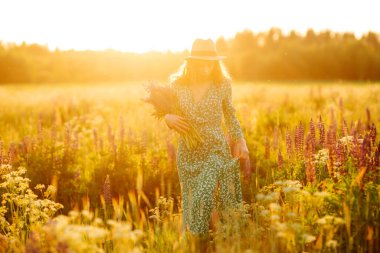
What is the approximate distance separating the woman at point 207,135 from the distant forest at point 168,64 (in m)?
42.8

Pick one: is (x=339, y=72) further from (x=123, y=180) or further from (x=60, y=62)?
(x=123, y=180)

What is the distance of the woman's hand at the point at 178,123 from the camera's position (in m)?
5.07

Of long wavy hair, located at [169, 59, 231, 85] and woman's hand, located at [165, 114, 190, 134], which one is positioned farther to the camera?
long wavy hair, located at [169, 59, 231, 85]

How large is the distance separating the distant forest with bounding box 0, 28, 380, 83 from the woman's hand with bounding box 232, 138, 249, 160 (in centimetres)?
4291

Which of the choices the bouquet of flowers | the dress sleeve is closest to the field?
the dress sleeve

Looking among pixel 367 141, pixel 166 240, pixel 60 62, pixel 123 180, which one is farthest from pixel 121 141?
pixel 60 62

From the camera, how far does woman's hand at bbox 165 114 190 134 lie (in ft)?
16.6

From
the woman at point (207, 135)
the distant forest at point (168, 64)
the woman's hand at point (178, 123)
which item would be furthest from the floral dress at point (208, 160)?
the distant forest at point (168, 64)

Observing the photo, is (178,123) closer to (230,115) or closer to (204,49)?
(230,115)

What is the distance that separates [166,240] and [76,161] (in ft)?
11.7

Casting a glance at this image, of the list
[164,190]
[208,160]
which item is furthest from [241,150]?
[164,190]

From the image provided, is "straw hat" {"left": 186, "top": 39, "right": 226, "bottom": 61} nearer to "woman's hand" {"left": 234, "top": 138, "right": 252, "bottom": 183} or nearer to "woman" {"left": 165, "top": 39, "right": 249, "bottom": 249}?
"woman" {"left": 165, "top": 39, "right": 249, "bottom": 249}

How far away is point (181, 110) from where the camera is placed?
5.29m

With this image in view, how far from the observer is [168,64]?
192 feet
